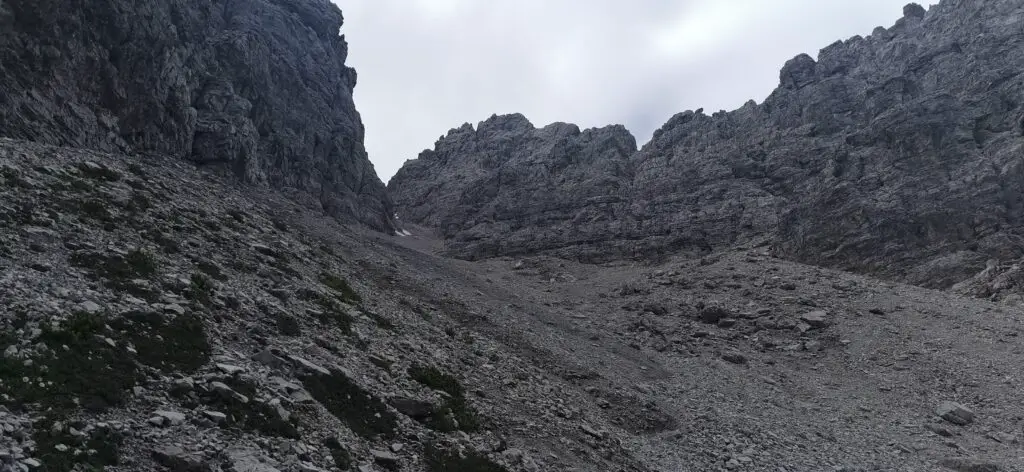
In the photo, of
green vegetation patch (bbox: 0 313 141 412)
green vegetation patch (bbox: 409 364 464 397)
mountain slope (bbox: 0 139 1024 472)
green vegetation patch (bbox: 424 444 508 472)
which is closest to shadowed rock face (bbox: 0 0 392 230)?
mountain slope (bbox: 0 139 1024 472)

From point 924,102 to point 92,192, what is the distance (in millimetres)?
120075

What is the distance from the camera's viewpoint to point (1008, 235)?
77938mm

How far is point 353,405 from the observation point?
20609 millimetres

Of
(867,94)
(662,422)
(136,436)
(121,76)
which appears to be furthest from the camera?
(867,94)

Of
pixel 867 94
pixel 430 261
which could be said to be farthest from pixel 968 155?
pixel 430 261

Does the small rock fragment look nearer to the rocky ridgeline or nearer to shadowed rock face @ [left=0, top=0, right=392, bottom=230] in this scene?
the rocky ridgeline

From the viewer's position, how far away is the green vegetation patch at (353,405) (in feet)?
64.4

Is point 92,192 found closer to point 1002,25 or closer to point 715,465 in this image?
point 715,465

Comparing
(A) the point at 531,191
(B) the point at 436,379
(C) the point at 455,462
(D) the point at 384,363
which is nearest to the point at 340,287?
(D) the point at 384,363

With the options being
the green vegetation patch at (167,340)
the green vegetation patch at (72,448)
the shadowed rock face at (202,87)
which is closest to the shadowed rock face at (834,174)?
the shadowed rock face at (202,87)

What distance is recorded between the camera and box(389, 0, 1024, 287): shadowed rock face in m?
86.0

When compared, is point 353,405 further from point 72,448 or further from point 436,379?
point 72,448

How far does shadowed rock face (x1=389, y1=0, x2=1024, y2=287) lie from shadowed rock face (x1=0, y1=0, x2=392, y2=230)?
130 ft

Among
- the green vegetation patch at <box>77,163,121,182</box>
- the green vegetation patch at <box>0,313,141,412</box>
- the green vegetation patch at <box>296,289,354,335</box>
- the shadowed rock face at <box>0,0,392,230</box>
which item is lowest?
the green vegetation patch at <box>0,313,141,412</box>
